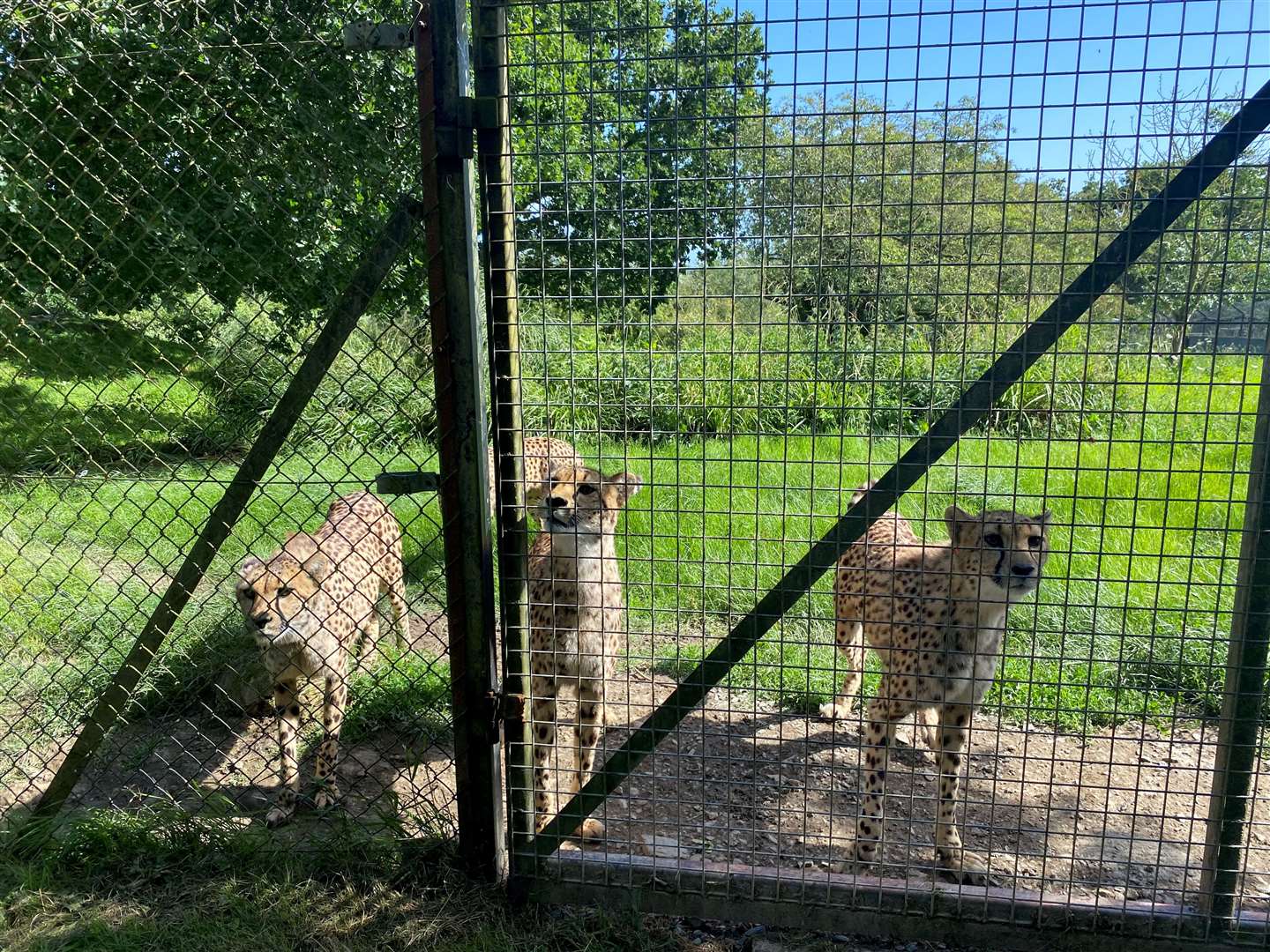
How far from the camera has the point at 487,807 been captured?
8.41 ft

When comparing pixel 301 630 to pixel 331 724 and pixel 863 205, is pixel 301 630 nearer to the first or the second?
pixel 331 724

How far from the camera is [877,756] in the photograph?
3072mm

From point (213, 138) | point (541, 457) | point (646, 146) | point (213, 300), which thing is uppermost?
point (213, 138)

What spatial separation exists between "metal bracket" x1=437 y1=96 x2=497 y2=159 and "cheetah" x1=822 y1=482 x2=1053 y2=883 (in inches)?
67.3

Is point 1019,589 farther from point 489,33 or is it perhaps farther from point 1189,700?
point 489,33

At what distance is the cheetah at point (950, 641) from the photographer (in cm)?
284

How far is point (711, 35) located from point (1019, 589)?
200cm

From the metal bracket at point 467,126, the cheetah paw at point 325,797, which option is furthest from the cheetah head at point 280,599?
the metal bracket at point 467,126

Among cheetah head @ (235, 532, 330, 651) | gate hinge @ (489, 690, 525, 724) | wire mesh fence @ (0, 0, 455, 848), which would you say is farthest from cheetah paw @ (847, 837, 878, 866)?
cheetah head @ (235, 532, 330, 651)

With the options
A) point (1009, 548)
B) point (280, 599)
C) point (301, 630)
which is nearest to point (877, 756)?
point (1009, 548)

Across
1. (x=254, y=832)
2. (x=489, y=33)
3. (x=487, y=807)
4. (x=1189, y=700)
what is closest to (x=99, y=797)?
(x=254, y=832)

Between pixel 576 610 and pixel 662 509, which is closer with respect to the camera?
pixel 662 509

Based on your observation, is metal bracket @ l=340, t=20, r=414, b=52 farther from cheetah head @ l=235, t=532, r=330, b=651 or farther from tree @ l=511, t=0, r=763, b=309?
cheetah head @ l=235, t=532, r=330, b=651

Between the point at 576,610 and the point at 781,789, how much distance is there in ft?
3.15
